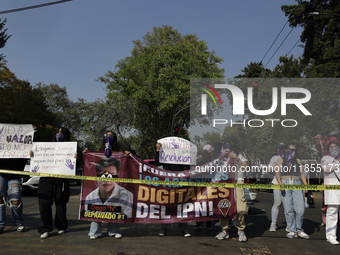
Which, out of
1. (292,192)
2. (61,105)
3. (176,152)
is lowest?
(292,192)

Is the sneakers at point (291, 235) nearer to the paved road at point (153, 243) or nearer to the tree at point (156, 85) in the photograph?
the paved road at point (153, 243)

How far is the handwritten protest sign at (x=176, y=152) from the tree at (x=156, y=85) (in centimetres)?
1874

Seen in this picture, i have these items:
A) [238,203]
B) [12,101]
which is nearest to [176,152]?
[238,203]

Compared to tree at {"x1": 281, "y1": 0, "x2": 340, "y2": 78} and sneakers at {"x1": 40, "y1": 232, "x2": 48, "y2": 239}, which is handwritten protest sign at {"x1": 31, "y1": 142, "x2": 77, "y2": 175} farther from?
tree at {"x1": 281, "y1": 0, "x2": 340, "y2": 78}

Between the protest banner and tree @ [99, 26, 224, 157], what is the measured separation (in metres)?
19.8

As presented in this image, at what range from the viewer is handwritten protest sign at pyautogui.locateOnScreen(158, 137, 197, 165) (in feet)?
21.9

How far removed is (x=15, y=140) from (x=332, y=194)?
21.4ft

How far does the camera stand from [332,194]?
Answer: 595 centimetres

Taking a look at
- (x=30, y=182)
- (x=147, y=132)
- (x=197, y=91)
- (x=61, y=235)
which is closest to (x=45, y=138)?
(x=147, y=132)

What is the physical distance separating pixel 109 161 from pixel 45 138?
4204cm

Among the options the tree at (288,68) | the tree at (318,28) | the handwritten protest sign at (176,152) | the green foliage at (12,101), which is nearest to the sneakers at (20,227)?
the handwritten protest sign at (176,152)

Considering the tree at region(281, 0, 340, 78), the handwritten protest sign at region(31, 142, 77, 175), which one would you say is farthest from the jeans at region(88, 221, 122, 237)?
the tree at region(281, 0, 340, 78)

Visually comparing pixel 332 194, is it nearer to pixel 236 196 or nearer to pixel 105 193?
pixel 236 196

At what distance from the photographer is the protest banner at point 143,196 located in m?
6.02
